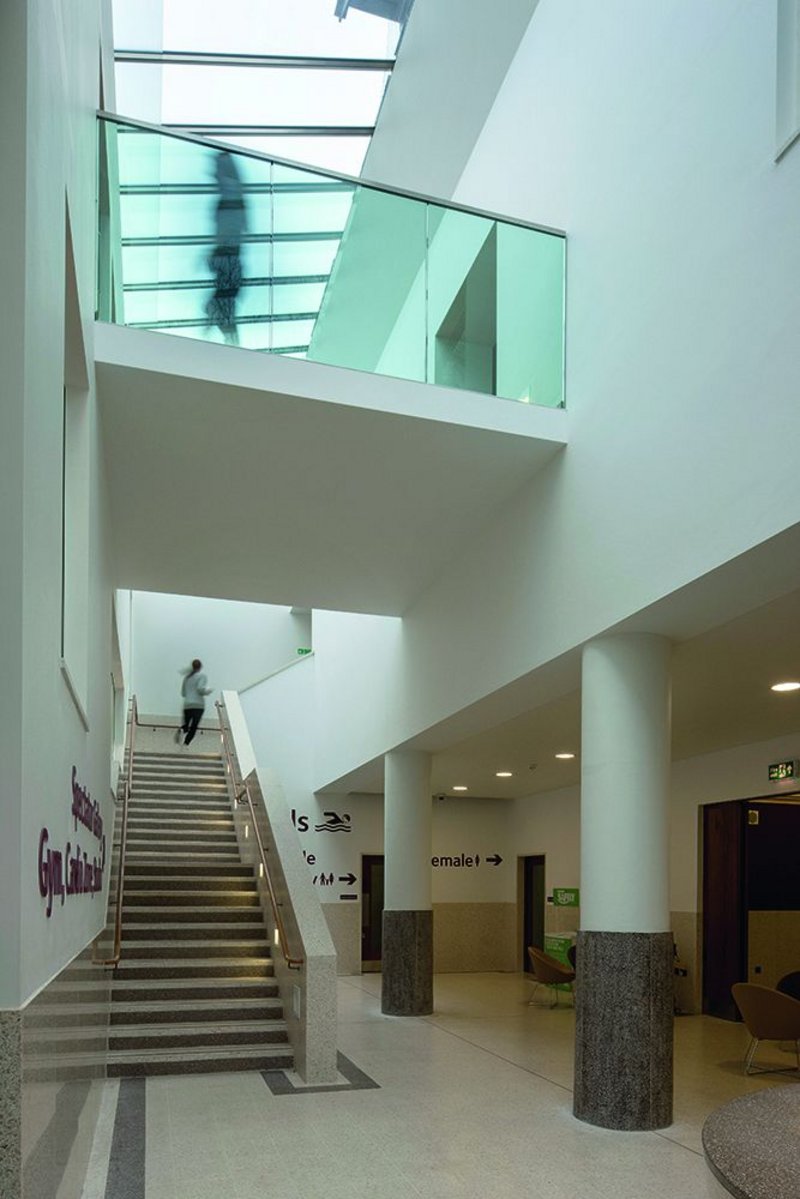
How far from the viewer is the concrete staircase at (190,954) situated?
31.3 feet

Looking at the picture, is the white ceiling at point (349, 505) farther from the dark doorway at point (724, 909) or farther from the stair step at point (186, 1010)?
the stair step at point (186, 1010)

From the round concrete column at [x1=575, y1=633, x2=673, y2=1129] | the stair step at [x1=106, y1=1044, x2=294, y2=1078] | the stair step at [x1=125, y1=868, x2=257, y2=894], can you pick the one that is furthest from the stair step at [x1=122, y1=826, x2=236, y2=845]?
the round concrete column at [x1=575, y1=633, x2=673, y2=1129]

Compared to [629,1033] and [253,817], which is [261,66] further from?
[629,1033]

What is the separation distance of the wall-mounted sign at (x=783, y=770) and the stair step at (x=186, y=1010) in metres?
6.23

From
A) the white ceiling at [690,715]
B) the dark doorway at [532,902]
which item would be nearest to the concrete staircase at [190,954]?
the white ceiling at [690,715]

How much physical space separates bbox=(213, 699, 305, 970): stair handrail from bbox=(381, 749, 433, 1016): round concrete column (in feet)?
5.91

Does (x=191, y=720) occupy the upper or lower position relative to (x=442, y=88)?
lower

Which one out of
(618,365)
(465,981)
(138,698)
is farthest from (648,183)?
(138,698)

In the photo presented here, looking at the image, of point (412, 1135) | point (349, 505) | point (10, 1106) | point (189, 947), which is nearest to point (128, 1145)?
point (412, 1135)

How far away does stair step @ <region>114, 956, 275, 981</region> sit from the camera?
431 inches

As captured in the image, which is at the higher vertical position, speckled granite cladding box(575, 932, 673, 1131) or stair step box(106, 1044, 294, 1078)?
speckled granite cladding box(575, 932, 673, 1131)

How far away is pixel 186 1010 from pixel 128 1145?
3248mm

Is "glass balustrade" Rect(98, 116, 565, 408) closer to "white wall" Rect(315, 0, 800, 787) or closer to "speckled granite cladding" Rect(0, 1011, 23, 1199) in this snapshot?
"white wall" Rect(315, 0, 800, 787)

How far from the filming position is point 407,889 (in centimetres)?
1362
